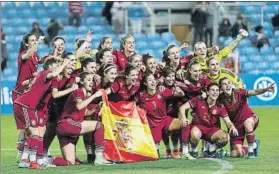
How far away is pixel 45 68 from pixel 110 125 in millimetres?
1161

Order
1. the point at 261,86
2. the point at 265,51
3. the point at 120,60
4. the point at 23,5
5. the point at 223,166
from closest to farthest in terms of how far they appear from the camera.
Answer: the point at 223,166 < the point at 120,60 < the point at 261,86 < the point at 265,51 < the point at 23,5

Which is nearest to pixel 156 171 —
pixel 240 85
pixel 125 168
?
pixel 125 168

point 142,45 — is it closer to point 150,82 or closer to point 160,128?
point 160,128

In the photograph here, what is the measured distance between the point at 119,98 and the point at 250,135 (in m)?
1.74

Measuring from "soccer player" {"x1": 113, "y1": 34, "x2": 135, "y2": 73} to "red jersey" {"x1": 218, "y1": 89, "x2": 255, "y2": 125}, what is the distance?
1.31 meters

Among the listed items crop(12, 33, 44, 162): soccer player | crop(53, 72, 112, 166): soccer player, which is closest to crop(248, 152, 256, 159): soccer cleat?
crop(53, 72, 112, 166): soccer player

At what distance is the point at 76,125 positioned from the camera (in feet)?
43.2

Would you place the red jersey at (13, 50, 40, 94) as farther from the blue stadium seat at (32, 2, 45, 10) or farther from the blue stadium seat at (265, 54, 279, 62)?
the blue stadium seat at (32, 2, 45, 10)

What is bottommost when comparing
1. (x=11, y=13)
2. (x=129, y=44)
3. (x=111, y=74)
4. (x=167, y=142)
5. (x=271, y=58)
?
(x=167, y=142)

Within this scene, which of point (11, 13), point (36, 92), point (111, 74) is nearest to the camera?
point (36, 92)

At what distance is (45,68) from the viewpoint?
13062mm

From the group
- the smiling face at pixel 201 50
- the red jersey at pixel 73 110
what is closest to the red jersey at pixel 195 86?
the smiling face at pixel 201 50

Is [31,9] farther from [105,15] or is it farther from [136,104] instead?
[136,104]

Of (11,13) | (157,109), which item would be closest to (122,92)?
(157,109)
